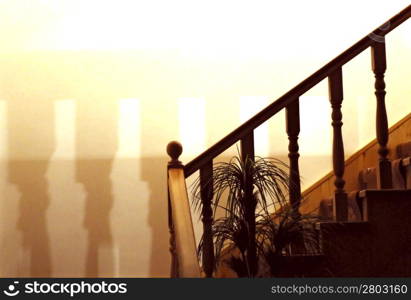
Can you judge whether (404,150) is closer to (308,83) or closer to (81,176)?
(308,83)

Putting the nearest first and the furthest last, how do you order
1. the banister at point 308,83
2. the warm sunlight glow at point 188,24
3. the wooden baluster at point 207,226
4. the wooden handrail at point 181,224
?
the wooden handrail at point 181,224
the wooden baluster at point 207,226
the banister at point 308,83
the warm sunlight glow at point 188,24

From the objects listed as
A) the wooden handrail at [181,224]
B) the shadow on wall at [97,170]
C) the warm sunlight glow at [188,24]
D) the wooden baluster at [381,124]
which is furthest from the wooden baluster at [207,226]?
the warm sunlight glow at [188,24]

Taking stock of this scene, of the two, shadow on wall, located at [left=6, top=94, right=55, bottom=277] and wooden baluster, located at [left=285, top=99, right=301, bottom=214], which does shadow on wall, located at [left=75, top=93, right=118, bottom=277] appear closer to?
shadow on wall, located at [left=6, top=94, right=55, bottom=277]

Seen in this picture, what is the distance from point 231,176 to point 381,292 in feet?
3.05

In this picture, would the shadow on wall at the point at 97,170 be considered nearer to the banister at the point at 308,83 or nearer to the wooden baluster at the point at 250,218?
the banister at the point at 308,83

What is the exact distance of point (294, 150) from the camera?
4012 mm

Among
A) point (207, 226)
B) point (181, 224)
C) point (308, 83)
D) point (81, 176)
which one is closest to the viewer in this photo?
point (181, 224)

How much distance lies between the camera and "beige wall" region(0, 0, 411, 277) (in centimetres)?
530

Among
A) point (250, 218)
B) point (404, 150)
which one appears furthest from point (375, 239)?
point (404, 150)

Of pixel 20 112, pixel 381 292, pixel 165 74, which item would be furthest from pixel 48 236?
pixel 381 292

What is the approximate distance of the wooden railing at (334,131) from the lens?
151 inches

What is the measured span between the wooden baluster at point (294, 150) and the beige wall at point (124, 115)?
131 cm

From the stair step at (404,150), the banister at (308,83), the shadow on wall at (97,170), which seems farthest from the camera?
the shadow on wall at (97,170)

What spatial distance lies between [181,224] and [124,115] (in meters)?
2.14
